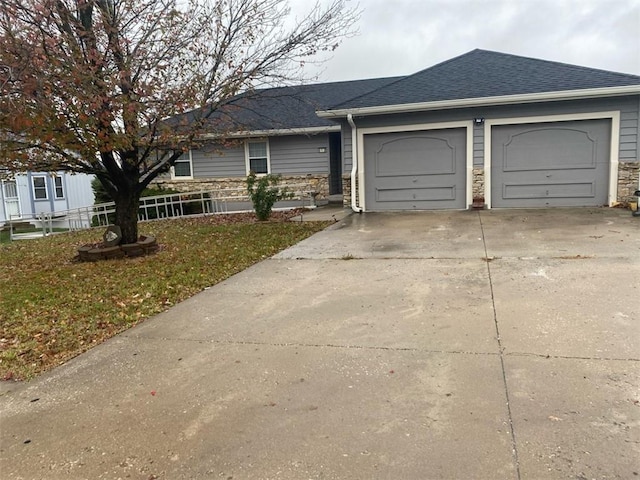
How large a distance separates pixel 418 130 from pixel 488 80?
213 centimetres

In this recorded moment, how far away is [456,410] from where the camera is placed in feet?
8.77

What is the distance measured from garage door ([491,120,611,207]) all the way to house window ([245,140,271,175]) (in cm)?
825

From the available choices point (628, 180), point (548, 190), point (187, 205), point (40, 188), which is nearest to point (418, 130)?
point (548, 190)

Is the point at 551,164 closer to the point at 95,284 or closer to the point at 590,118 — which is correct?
the point at 590,118

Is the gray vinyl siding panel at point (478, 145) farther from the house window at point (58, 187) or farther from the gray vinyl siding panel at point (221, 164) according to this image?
the house window at point (58, 187)

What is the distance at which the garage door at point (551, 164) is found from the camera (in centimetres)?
1114

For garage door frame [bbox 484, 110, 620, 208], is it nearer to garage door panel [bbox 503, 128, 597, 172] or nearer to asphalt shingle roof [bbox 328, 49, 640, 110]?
garage door panel [bbox 503, 128, 597, 172]

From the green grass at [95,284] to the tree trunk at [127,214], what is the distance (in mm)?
647

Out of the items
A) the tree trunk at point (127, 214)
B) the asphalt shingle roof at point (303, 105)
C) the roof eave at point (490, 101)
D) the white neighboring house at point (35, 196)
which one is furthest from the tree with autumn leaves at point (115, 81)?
the white neighboring house at point (35, 196)

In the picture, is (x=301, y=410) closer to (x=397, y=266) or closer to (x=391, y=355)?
(x=391, y=355)

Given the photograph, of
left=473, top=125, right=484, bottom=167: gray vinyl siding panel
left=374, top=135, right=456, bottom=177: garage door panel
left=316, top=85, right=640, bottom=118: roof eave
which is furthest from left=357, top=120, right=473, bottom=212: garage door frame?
left=316, top=85, right=640, bottom=118: roof eave

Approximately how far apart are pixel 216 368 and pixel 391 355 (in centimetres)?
130

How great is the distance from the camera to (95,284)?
624cm

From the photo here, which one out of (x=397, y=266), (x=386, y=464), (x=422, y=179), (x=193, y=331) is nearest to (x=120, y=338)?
(x=193, y=331)
